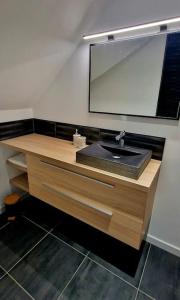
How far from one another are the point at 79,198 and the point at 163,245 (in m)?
0.94

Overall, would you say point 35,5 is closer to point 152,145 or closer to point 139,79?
point 139,79

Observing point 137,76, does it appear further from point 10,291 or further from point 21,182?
point 10,291

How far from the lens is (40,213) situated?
1.94 m

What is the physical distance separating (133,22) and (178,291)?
1936 mm

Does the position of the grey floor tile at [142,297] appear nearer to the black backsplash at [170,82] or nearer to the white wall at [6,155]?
the black backsplash at [170,82]

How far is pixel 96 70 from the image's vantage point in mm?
1430

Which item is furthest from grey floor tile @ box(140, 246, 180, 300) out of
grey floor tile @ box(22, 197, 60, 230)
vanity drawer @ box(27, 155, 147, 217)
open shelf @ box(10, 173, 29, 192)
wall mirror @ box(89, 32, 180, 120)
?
open shelf @ box(10, 173, 29, 192)

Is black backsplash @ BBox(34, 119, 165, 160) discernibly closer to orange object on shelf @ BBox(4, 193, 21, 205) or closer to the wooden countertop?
the wooden countertop

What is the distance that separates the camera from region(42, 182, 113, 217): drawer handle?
1166 mm

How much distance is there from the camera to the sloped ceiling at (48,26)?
0.95m

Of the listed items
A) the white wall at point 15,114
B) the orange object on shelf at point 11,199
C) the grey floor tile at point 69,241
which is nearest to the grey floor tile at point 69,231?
the grey floor tile at point 69,241

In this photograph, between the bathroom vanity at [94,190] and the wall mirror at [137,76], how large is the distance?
0.44 m

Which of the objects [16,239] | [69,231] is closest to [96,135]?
[69,231]

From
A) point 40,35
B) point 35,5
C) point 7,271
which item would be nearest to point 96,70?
point 40,35
